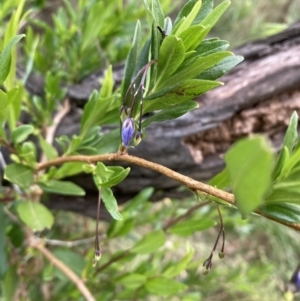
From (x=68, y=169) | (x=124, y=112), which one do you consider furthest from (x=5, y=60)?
(x=68, y=169)

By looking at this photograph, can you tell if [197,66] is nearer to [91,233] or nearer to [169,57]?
[169,57]

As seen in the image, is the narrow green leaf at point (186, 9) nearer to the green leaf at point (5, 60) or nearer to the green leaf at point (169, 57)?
the green leaf at point (169, 57)

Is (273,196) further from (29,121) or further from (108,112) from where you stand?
(29,121)

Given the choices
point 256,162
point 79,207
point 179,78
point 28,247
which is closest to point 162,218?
point 79,207

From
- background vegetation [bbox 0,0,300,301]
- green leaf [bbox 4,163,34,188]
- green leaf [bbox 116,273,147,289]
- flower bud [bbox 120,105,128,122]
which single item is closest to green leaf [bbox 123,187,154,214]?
background vegetation [bbox 0,0,300,301]

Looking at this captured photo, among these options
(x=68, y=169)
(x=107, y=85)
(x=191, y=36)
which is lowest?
(x=68, y=169)
